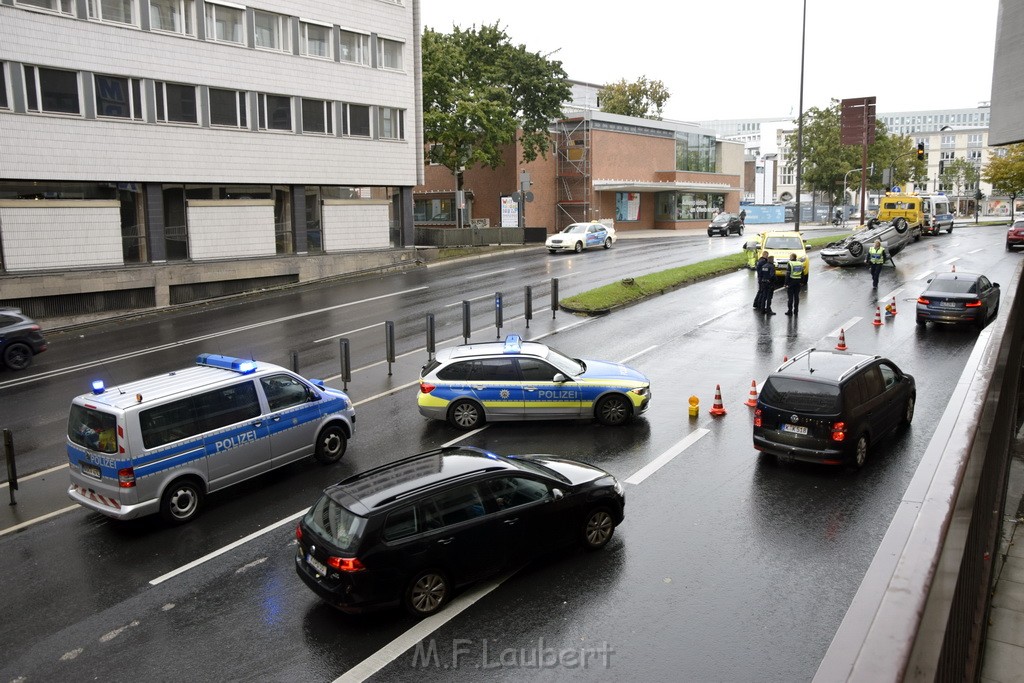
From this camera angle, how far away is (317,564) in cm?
834

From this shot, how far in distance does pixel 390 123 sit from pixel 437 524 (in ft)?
111

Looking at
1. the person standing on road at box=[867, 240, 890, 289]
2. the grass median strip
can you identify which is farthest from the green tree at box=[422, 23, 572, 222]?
the person standing on road at box=[867, 240, 890, 289]

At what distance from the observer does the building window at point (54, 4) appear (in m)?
27.1

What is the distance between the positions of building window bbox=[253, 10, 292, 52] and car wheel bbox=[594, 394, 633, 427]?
26560 millimetres

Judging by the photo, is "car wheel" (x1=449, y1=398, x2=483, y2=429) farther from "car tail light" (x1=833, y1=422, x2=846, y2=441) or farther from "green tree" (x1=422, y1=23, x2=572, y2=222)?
"green tree" (x1=422, y1=23, x2=572, y2=222)

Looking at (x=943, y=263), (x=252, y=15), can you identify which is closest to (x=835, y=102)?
(x=943, y=263)

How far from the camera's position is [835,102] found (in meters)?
82.4

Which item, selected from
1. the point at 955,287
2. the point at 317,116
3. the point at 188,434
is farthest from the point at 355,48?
the point at 188,434

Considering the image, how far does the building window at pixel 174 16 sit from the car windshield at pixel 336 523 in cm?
2790

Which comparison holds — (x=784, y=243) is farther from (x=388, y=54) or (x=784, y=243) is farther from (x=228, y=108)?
(x=228, y=108)

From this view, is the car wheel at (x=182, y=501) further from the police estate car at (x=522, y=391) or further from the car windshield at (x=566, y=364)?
the car windshield at (x=566, y=364)

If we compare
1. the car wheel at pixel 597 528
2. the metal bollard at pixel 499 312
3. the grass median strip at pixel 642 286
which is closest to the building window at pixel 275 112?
the grass median strip at pixel 642 286

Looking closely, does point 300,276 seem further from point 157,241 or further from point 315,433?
point 315,433

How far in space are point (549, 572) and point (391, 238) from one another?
32.7 m
